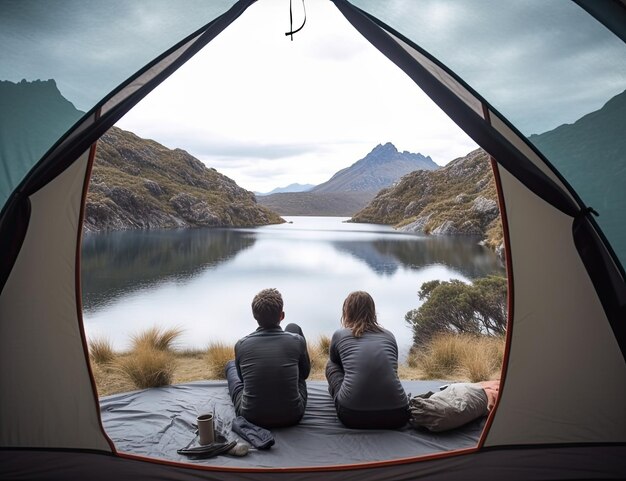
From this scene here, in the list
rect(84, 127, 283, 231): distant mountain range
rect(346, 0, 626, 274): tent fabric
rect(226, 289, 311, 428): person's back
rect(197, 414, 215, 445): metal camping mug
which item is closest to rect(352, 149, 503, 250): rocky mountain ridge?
rect(84, 127, 283, 231): distant mountain range

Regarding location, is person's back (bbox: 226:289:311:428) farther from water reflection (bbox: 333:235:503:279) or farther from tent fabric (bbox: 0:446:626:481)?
water reflection (bbox: 333:235:503:279)

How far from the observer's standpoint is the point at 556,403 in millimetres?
2344

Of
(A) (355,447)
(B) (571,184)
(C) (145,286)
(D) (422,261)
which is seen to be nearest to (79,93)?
(A) (355,447)

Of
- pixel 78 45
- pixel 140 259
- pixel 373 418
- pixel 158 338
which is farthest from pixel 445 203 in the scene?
pixel 78 45

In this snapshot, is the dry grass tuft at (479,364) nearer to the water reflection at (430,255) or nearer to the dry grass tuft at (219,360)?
the dry grass tuft at (219,360)

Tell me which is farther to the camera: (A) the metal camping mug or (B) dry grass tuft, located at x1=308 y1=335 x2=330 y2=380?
(B) dry grass tuft, located at x1=308 y1=335 x2=330 y2=380

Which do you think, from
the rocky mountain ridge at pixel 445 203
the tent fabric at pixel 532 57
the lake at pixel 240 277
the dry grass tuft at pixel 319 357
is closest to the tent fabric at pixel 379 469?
the tent fabric at pixel 532 57

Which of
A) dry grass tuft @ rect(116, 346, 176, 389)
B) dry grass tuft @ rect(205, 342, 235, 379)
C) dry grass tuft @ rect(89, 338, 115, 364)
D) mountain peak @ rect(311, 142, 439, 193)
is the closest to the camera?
dry grass tuft @ rect(116, 346, 176, 389)

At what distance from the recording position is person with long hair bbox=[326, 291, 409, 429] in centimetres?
245

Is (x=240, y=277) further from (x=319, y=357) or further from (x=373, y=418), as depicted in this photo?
(x=373, y=418)

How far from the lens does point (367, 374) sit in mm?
2426

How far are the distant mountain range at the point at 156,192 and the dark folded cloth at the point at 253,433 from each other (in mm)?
25029

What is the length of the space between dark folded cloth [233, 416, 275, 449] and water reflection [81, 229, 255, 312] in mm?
10933

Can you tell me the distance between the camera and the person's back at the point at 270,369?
2492 millimetres
